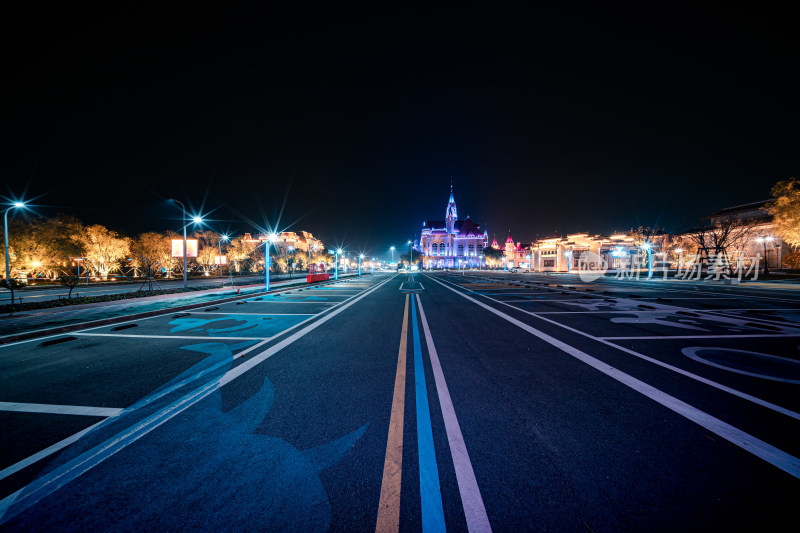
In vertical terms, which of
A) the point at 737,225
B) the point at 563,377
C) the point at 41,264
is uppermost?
the point at 737,225

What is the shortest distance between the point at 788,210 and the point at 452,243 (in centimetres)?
11199

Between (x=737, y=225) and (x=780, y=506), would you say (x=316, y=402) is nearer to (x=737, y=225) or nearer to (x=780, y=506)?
(x=780, y=506)

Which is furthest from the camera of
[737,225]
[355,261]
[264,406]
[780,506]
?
[355,261]

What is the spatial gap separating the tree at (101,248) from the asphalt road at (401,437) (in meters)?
42.9

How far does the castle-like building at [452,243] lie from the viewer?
440ft

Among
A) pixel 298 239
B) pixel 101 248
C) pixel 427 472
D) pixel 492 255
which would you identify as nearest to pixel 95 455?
pixel 427 472

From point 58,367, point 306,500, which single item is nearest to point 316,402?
point 306,500

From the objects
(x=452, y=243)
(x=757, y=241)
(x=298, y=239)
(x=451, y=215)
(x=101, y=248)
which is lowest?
→ (x=101, y=248)

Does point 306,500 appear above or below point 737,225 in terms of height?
below

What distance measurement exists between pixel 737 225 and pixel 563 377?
199 feet

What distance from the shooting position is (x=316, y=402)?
3.88 m

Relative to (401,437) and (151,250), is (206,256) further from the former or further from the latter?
(401,437)

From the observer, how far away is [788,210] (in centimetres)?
2748

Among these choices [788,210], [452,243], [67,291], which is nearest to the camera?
[67,291]
